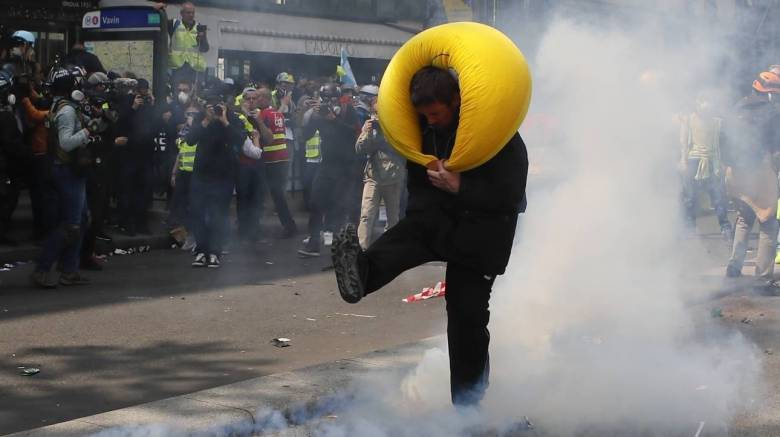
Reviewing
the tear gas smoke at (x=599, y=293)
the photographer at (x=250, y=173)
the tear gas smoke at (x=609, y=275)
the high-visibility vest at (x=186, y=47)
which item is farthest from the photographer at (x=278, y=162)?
the tear gas smoke at (x=609, y=275)

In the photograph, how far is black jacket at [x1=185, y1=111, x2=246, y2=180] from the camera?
10.5m

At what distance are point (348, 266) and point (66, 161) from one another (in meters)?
5.06

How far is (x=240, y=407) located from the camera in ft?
16.7

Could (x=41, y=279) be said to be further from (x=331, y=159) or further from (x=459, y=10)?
(x=459, y=10)

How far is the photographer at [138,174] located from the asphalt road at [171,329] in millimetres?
1396

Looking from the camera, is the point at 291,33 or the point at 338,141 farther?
the point at 338,141

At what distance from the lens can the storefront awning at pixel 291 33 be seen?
6.08 m

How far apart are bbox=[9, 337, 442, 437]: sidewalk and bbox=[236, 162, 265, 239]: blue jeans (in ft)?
20.7

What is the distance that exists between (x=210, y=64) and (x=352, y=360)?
283 centimetres

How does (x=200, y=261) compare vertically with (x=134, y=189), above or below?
below

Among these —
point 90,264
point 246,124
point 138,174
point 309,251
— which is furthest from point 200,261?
point 138,174

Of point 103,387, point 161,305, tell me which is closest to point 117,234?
point 161,305

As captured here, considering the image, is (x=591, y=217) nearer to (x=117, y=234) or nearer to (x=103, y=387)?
(x=103, y=387)

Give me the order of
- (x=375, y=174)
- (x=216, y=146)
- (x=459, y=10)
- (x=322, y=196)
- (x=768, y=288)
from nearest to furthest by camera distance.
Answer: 1. (x=459, y=10)
2. (x=768, y=288)
3. (x=375, y=174)
4. (x=216, y=146)
5. (x=322, y=196)
